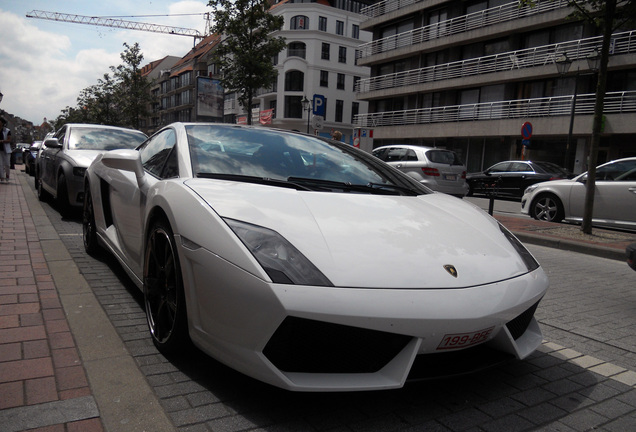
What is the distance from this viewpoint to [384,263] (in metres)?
2.08

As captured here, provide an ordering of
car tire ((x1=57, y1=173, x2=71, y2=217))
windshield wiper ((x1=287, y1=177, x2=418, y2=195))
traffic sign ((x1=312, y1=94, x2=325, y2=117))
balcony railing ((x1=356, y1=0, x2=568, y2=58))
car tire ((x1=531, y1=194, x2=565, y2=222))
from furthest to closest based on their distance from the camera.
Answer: balcony railing ((x1=356, y1=0, x2=568, y2=58)), traffic sign ((x1=312, y1=94, x2=325, y2=117)), car tire ((x1=531, y1=194, x2=565, y2=222)), car tire ((x1=57, y1=173, x2=71, y2=217)), windshield wiper ((x1=287, y1=177, x2=418, y2=195))

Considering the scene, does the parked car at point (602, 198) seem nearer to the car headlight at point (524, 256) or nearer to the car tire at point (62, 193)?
the car headlight at point (524, 256)

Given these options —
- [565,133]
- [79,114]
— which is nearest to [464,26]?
[565,133]

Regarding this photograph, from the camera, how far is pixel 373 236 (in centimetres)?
223

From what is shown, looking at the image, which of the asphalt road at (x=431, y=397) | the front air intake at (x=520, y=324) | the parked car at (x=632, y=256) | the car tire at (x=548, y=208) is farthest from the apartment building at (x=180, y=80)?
the front air intake at (x=520, y=324)

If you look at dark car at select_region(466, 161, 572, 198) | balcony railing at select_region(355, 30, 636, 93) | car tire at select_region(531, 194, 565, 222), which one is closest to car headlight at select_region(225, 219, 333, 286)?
car tire at select_region(531, 194, 565, 222)

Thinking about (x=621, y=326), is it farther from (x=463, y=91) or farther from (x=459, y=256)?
(x=463, y=91)

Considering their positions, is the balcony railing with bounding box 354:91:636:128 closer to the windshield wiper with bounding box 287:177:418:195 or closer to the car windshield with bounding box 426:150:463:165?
the car windshield with bounding box 426:150:463:165

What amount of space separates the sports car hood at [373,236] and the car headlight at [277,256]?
33 millimetres

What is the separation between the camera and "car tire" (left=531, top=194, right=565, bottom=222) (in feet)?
33.2

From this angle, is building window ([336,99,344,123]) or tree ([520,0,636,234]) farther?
building window ([336,99,344,123])

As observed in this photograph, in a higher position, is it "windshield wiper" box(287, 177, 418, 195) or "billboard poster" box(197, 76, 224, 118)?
"billboard poster" box(197, 76, 224, 118)

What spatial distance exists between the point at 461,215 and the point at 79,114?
84.1 m

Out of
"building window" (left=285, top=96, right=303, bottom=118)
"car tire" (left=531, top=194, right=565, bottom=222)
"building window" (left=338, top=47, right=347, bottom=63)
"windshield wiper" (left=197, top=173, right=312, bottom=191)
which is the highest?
"building window" (left=338, top=47, right=347, bottom=63)
